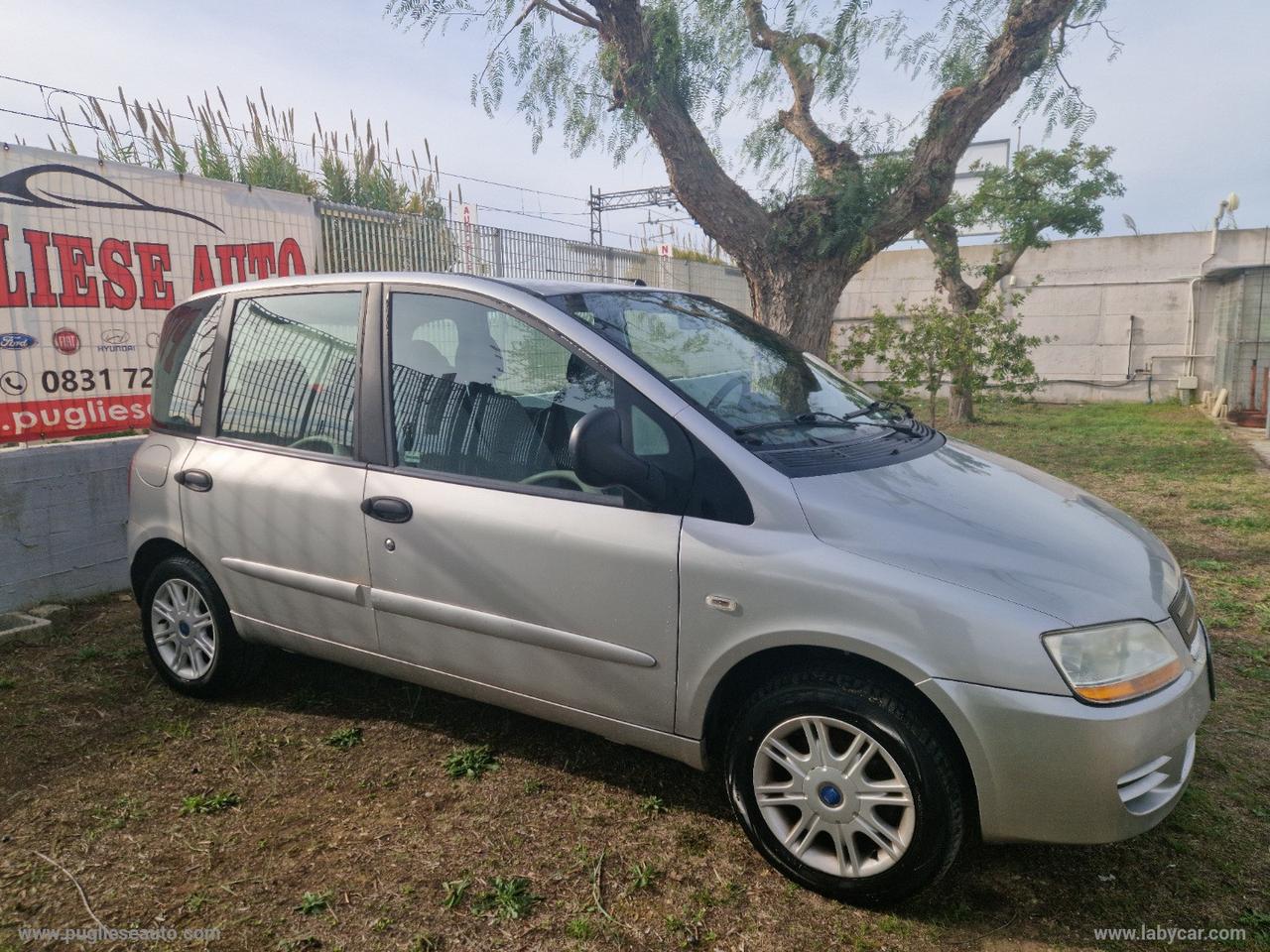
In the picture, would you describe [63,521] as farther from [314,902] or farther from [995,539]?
[995,539]

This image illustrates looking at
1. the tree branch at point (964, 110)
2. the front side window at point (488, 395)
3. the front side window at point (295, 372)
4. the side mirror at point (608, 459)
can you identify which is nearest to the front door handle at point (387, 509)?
the front side window at point (488, 395)

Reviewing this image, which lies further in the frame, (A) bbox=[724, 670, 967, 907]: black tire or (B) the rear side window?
(B) the rear side window

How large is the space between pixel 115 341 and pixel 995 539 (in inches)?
232

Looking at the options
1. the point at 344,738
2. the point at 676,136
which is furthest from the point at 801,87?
the point at 344,738

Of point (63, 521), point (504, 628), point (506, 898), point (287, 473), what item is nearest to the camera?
point (506, 898)

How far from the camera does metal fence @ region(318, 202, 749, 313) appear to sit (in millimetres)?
7703

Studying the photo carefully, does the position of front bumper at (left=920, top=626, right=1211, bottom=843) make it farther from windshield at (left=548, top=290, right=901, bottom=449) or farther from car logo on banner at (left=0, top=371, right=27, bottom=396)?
car logo on banner at (left=0, top=371, right=27, bottom=396)

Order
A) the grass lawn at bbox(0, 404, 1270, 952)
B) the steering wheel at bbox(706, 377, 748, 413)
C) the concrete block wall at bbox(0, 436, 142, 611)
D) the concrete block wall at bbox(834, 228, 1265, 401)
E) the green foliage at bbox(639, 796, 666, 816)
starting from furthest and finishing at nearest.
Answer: the concrete block wall at bbox(834, 228, 1265, 401)
the concrete block wall at bbox(0, 436, 142, 611)
the green foliage at bbox(639, 796, 666, 816)
the steering wheel at bbox(706, 377, 748, 413)
the grass lawn at bbox(0, 404, 1270, 952)

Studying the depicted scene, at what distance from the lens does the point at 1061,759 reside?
86.7 inches

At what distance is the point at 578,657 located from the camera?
9.28ft

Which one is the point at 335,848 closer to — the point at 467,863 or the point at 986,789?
the point at 467,863

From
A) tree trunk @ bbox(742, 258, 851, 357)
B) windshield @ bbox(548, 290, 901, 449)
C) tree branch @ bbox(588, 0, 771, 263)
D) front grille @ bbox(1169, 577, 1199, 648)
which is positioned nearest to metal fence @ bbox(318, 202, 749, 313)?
tree trunk @ bbox(742, 258, 851, 357)

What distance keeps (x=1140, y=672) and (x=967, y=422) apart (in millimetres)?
13340

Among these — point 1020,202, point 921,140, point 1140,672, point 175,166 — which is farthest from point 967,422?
point 1140,672
